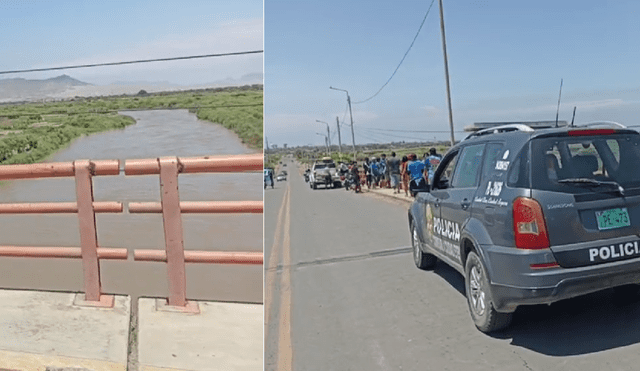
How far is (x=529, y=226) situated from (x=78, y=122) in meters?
43.3

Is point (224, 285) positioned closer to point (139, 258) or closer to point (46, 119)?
point (139, 258)

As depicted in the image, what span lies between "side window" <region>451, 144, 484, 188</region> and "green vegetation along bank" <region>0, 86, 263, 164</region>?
28.3 metres

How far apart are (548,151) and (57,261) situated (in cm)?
653

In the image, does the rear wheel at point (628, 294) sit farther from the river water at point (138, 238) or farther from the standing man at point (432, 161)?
the standing man at point (432, 161)

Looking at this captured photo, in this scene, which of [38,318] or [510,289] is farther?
[38,318]

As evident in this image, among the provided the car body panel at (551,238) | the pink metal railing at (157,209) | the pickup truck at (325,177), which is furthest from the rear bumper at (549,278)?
the pickup truck at (325,177)

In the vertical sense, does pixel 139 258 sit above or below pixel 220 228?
above

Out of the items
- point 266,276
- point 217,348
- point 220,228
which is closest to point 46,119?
point 220,228

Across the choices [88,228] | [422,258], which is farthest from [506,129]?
[88,228]

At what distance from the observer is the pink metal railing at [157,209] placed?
5719mm

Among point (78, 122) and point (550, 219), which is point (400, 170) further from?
point (78, 122)

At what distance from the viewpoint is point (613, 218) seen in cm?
440

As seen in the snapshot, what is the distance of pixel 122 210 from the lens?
598 cm

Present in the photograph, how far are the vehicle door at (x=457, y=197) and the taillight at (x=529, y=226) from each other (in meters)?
0.86
